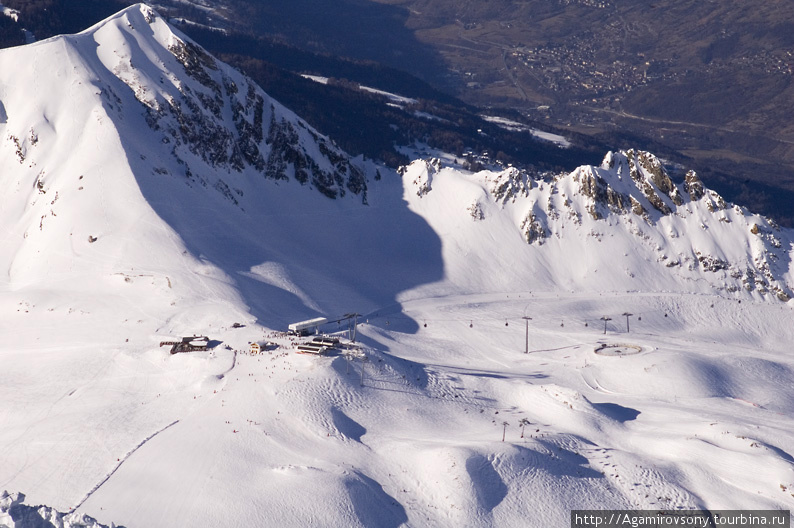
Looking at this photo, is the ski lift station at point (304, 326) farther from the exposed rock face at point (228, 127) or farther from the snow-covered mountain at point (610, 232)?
the exposed rock face at point (228, 127)

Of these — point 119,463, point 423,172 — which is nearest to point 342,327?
point 119,463

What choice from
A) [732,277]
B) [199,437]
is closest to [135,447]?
[199,437]

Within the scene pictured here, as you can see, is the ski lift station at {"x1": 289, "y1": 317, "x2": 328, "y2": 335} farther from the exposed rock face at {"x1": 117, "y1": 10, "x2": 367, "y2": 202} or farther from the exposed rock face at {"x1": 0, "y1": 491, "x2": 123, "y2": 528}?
the exposed rock face at {"x1": 0, "y1": 491, "x2": 123, "y2": 528}

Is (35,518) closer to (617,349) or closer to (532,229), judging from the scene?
(617,349)

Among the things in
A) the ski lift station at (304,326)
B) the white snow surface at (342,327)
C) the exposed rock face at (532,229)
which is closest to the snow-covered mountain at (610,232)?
the exposed rock face at (532,229)

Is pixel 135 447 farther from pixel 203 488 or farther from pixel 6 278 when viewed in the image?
pixel 6 278
